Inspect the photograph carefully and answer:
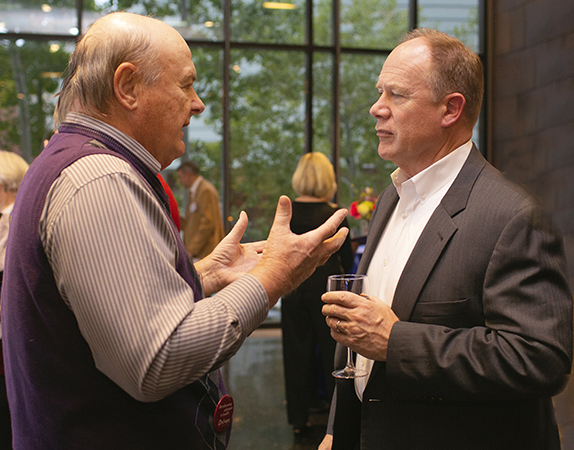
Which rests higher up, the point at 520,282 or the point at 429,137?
the point at 429,137

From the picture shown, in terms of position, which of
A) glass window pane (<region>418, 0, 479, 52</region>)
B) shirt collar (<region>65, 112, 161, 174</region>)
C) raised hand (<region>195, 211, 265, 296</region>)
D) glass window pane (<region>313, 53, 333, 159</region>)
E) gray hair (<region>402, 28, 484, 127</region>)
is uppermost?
glass window pane (<region>418, 0, 479, 52</region>)

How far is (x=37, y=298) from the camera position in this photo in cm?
91

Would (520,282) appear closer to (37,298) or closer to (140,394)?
(140,394)

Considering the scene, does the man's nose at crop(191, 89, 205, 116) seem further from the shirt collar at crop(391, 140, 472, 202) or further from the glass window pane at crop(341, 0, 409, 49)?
the glass window pane at crop(341, 0, 409, 49)

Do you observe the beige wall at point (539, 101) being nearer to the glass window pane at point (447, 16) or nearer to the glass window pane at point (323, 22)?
the glass window pane at point (323, 22)

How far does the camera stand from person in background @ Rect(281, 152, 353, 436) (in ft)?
11.4

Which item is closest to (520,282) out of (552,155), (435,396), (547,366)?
(547,366)

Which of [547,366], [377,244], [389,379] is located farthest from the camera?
[377,244]

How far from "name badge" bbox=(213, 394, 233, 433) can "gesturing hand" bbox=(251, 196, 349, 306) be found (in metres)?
0.27

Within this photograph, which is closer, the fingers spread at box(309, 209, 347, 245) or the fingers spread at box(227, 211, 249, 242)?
the fingers spread at box(309, 209, 347, 245)

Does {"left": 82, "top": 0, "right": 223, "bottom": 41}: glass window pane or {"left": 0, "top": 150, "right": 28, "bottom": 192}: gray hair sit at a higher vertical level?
{"left": 82, "top": 0, "right": 223, "bottom": 41}: glass window pane

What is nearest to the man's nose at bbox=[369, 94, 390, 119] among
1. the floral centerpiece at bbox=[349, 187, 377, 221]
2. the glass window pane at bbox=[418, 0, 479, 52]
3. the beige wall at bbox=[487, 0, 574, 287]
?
the beige wall at bbox=[487, 0, 574, 287]

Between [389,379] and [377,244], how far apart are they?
1.61ft

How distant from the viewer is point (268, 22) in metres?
6.99
